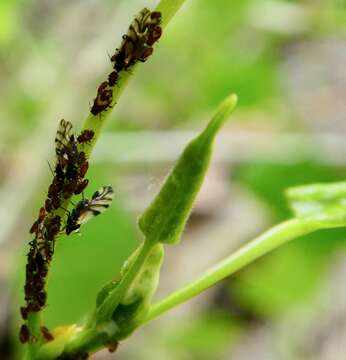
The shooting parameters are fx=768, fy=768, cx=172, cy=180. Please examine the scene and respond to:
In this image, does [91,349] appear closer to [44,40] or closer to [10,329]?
[10,329]

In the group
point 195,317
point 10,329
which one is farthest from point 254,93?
point 10,329

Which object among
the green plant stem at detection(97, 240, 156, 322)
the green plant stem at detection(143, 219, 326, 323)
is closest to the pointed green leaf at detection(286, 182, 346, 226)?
the green plant stem at detection(143, 219, 326, 323)

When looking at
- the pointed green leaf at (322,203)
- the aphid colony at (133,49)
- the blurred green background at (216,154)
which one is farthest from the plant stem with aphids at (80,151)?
the blurred green background at (216,154)

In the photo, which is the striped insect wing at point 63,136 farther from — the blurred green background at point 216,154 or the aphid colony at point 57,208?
the blurred green background at point 216,154

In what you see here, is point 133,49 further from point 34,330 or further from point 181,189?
point 34,330

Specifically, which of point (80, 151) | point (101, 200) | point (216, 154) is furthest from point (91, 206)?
point (216, 154)

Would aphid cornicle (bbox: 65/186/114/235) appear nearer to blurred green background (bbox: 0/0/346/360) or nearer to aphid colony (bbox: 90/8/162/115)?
aphid colony (bbox: 90/8/162/115)
